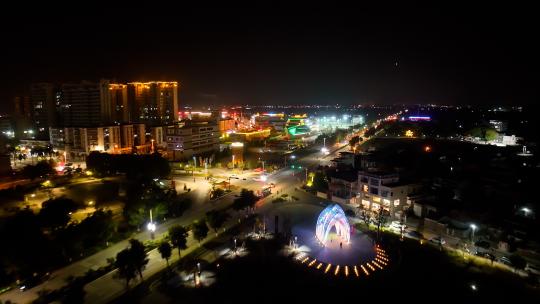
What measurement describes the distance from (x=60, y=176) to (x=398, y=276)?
25446 mm

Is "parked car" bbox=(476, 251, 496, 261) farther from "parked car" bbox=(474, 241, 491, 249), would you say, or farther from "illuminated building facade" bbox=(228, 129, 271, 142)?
"illuminated building facade" bbox=(228, 129, 271, 142)

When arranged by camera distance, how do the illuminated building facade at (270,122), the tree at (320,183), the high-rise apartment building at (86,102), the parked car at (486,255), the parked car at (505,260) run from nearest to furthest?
1. the parked car at (505,260)
2. the parked car at (486,255)
3. the tree at (320,183)
4. the high-rise apartment building at (86,102)
5. the illuminated building facade at (270,122)

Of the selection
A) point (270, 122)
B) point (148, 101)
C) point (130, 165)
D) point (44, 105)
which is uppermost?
point (148, 101)

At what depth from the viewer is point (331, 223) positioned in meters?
14.5

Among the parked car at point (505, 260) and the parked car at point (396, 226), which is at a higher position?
the parked car at point (396, 226)

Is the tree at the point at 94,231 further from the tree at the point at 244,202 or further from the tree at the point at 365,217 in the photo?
the tree at the point at 365,217

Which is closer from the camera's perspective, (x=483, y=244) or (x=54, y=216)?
(x=483, y=244)

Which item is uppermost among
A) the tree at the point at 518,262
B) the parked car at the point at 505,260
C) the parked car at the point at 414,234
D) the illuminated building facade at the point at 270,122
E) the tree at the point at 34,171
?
the illuminated building facade at the point at 270,122

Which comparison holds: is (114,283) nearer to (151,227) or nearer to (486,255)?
(151,227)

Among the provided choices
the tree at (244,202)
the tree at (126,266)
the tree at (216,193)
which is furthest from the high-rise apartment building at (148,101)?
the tree at (126,266)

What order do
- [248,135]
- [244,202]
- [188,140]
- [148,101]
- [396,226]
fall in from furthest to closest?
[148,101] → [248,135] → [188,140] → [244,202] → [396,226]

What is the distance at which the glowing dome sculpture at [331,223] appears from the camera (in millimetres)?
14289

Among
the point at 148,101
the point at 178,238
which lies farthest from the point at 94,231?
the point at 148,101

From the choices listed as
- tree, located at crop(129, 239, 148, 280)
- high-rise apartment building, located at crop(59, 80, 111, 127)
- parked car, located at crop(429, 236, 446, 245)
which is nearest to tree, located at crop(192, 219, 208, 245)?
tree, located at crop(129, 239, 148, 280)
